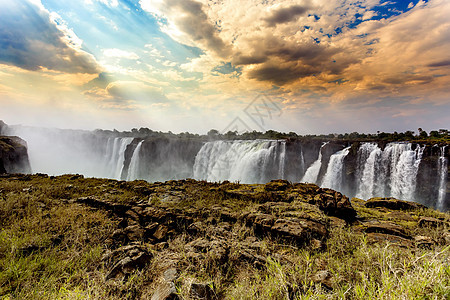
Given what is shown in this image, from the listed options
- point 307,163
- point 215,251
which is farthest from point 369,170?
point 215,251

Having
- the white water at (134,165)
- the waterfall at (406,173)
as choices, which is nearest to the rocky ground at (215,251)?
the waterfall at (406,173)

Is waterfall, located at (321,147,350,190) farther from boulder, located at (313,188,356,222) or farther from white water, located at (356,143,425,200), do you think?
boulder, located at (313,188,356,222)

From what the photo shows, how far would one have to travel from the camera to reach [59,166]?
44.2 meters

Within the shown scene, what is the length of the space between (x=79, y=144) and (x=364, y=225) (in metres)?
56.8

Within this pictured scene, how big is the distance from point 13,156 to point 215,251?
27.6 meters

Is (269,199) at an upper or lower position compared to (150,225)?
upper

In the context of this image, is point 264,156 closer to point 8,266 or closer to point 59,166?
point 8,266

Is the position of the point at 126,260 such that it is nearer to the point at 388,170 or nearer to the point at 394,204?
the point at 394,204

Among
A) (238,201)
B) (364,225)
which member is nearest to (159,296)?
(238,201)

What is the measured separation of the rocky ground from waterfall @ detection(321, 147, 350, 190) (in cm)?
1272

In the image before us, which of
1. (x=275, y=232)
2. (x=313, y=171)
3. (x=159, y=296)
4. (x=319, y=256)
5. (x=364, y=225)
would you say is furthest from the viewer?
(x=313, y=171)

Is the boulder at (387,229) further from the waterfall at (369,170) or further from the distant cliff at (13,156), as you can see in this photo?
the distant cliff at (13,156)

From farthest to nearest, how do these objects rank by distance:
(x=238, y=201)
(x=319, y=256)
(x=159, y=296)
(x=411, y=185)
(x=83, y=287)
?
(x=411, y=185)
(x=238, y=201)
(x=319, y=256)
(x=83, y=287)
(x=159, y=296)

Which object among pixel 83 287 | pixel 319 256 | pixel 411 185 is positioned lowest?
pixel 83 287
